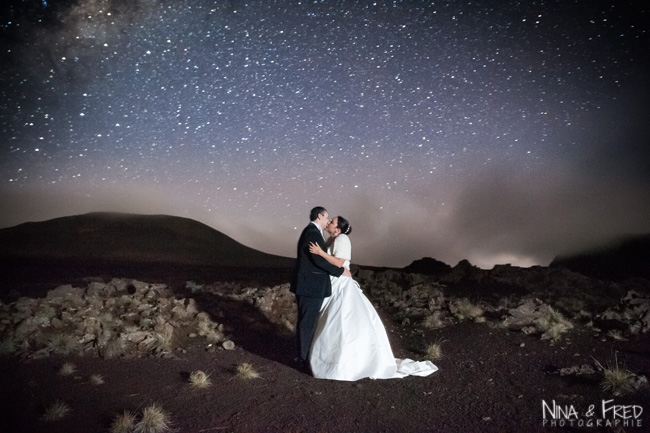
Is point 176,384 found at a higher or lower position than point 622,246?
lower

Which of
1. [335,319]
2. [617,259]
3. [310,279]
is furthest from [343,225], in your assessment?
[617,259]

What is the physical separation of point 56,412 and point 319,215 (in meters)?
3.78

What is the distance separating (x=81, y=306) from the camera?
949cm

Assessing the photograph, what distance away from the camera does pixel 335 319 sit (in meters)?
5.72

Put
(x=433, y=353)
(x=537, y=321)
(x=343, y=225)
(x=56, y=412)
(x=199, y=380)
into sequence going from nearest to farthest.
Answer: (x=56, y=412), (x=199, y=380), (x=343, y=225), (x=433, y=353), (x=537, y=321)

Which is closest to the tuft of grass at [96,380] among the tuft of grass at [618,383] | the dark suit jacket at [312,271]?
the dark suit jacket at [312,271]

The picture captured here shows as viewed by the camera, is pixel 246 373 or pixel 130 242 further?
pixel 130 242

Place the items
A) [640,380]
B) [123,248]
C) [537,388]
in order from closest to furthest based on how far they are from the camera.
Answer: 1. [640,380]
2. [537,388]
3. [123,248]

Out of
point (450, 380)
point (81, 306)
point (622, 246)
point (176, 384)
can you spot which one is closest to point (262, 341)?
point (176, 384)

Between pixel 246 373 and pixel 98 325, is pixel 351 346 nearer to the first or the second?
pixel 246 373

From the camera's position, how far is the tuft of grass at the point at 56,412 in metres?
4.37

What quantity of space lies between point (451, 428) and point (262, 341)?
4635mm

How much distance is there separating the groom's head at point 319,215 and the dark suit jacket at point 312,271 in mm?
93

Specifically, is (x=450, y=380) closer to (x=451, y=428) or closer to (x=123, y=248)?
(x=451, y=428)
